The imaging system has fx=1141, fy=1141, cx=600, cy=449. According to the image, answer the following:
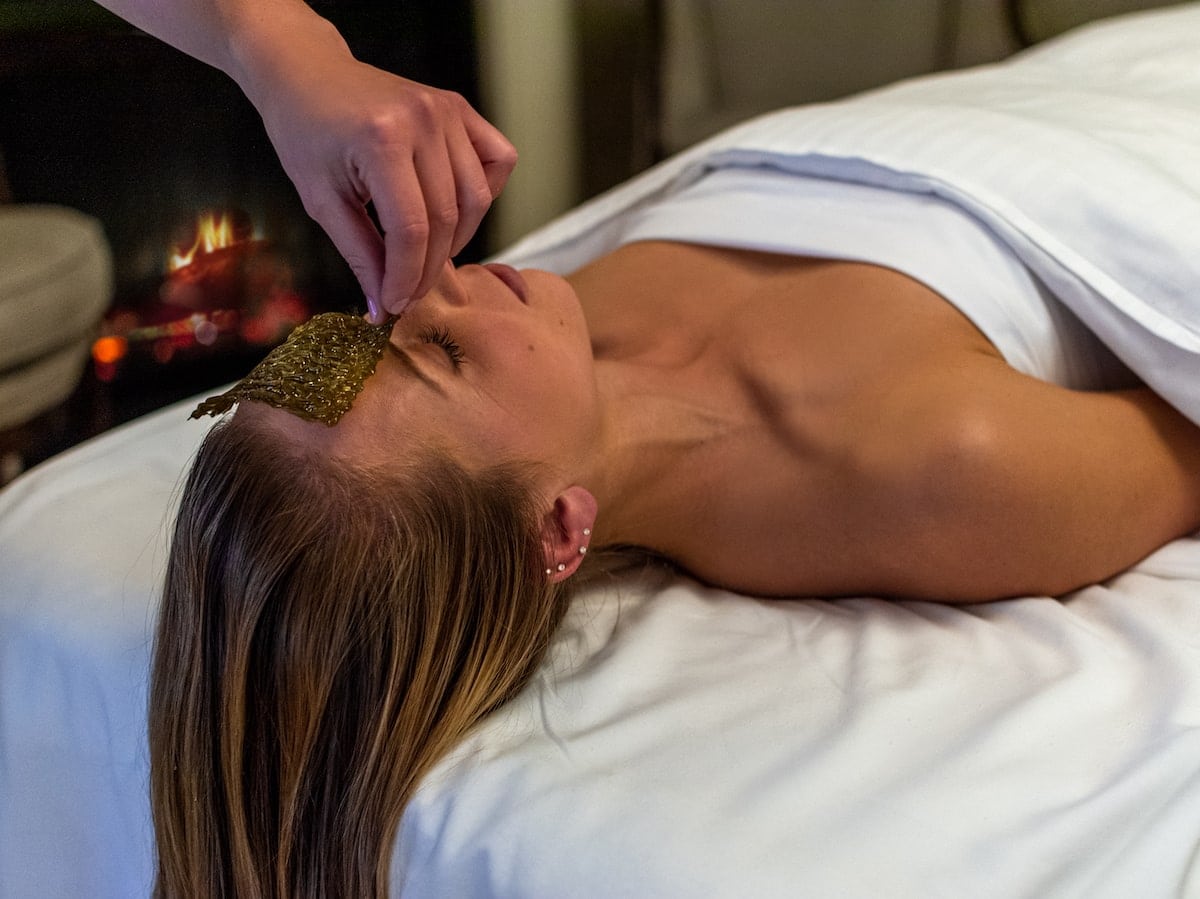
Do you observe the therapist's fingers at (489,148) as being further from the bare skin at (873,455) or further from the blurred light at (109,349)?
the blurred light at (109,349)

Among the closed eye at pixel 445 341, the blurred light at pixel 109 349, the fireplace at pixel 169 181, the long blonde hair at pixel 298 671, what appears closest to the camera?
the long blonde hair at pixel 298 671

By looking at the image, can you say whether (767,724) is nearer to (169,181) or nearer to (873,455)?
(873,455)

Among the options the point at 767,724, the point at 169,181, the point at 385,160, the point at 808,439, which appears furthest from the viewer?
the point at 169,181

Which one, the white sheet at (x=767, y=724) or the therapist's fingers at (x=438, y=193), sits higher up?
the therapist's fingers at (x=438, y=193)

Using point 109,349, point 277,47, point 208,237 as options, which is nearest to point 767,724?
point 277,47

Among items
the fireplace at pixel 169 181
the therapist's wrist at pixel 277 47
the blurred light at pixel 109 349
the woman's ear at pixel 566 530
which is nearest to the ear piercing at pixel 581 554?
the woman's ear at pixel 566 530

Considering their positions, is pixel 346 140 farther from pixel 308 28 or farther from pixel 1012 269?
pixel 1012 269

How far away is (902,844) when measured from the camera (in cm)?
73

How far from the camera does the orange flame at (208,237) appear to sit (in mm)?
1859

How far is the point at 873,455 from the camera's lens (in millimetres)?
980

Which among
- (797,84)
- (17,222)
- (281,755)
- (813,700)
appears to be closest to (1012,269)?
(813,700)

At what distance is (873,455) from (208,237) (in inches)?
54.4

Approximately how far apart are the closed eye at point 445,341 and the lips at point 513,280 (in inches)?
3.8

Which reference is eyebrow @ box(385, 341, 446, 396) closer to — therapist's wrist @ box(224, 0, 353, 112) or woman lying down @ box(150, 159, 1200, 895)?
woman lying down @ box(150, 159, 1200, 895)
